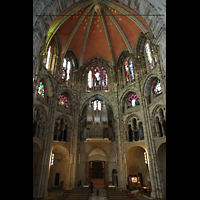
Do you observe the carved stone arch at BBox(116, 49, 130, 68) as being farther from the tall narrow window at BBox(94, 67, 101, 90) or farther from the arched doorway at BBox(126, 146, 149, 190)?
the arched doorway at BBox(126, 146, 149, 190)

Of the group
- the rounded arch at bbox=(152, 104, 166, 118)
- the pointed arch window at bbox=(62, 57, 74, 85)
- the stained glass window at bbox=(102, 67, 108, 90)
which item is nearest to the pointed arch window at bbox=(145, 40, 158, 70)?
the rounded arch at bbox=(152, 104, 166, 118)

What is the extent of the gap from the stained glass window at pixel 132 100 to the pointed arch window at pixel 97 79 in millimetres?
4465

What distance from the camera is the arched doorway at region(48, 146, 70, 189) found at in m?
17.0

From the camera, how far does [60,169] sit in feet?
57.7

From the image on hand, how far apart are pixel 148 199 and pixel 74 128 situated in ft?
36.5

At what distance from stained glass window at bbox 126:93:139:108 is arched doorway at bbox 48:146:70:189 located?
10.5 metres

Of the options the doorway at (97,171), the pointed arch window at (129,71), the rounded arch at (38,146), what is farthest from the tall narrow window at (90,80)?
the doorway at (97,171)

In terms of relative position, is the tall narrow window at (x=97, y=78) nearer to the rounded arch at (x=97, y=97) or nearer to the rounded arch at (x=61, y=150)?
the rounded arch at (x=97, y=97)

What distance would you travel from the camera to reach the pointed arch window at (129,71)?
1955 cm

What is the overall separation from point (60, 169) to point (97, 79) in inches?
564

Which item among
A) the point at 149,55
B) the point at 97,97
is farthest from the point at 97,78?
the point at 149,55
